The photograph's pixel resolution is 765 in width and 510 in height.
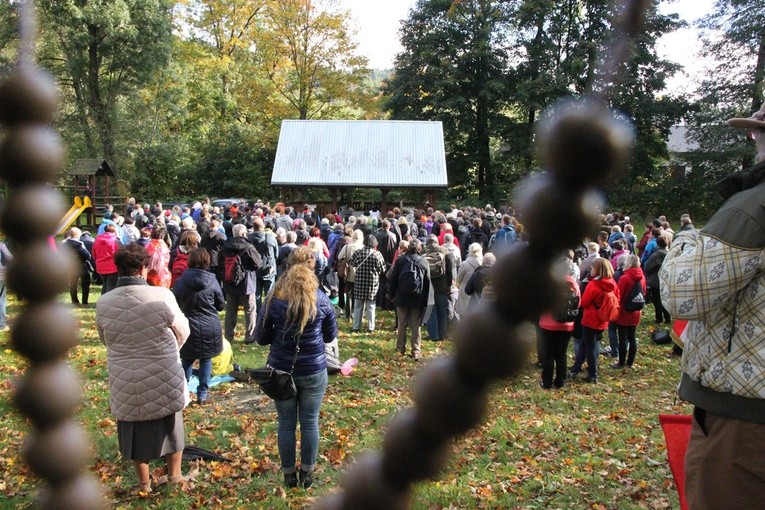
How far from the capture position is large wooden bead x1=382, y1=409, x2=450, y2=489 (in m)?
0.57

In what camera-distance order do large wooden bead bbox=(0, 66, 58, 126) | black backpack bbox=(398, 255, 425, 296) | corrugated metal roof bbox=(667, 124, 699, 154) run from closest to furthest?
large wooden bead bbox=(0, 66, 58, 126) → black backpack bbox=(398, 255, 425, 296) → corrugated metal roof bbox=(667, 124, 699, 154)

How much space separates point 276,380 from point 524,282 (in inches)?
162

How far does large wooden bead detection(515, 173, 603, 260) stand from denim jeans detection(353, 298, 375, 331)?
9.39 meters

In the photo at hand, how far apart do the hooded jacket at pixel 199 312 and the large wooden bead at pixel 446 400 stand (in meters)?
5.84

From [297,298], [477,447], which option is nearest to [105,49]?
[297,298]

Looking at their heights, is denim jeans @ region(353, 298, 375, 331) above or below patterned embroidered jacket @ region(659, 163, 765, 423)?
below

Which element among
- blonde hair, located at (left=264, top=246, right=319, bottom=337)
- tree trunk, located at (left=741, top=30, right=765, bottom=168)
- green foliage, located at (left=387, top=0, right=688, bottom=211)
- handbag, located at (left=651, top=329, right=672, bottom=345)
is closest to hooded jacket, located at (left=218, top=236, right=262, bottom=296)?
green foliage, located at (left=387, top=0, right=688, bottom=211)

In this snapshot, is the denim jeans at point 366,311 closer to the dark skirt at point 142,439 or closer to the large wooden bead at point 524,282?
the dark skirt at point 142,439

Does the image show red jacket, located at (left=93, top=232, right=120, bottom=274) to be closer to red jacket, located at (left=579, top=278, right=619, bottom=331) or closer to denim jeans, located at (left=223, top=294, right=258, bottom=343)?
denim jeans, located at (left=223, top=294, right=258, bottom=343)

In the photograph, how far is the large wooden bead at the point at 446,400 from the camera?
0.54 metres

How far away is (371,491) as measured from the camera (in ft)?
1.99

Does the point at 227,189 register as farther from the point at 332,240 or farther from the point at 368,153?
the point at 332,240

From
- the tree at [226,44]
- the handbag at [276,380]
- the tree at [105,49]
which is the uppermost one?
the tree at [226,44]

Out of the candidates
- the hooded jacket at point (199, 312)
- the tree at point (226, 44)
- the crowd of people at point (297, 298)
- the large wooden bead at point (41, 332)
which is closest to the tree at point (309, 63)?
the tree at point (226, 44)
